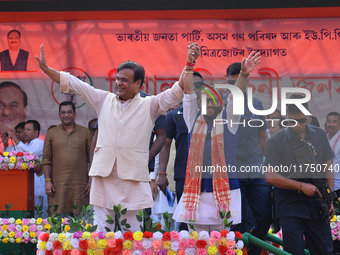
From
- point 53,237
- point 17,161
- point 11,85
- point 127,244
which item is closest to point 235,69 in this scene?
point 127,244

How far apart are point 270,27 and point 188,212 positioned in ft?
12.2

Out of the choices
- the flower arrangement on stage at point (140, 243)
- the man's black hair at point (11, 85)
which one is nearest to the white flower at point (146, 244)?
the flower arrangement on stage at point (140, 243)

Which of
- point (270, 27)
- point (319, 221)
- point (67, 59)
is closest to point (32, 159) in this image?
Answer: point (67, 59)

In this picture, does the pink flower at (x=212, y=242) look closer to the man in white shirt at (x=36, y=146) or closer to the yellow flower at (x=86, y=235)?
the yellow flower at (x=86, y=235)

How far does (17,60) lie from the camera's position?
6.56m

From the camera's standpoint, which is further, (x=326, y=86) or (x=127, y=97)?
(x=326, y=86)

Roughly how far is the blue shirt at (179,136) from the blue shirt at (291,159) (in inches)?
29.6

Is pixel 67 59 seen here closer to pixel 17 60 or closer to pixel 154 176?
→ pixel 17 60

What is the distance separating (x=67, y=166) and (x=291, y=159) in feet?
8.73

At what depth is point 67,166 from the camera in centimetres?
517

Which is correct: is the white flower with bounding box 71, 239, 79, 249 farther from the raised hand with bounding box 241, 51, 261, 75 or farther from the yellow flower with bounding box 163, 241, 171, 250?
the raised hand with bounding box 241, 51, 261, 75

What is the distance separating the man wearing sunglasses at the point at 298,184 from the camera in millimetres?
3465

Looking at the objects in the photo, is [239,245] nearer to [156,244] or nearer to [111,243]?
[156,244]

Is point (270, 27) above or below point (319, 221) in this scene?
above
